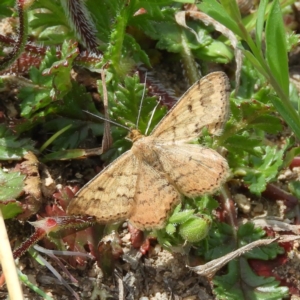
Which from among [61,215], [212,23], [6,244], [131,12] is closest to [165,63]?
[212,23]

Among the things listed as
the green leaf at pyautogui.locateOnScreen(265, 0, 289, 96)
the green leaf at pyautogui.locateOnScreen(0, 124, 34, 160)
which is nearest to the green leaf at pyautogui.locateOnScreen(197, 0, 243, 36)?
the green leaf at pyautogui.locateOnScreen(265, 0, 289, 96)

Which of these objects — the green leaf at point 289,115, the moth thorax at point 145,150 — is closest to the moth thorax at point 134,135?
the moth thorax at point 145,150

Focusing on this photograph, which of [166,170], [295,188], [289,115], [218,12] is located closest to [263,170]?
[295,188]

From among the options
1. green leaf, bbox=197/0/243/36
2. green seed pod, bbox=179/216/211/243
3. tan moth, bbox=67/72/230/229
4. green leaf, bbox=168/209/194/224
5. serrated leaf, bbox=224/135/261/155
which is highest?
green leaf, bbox=197/0/243/36

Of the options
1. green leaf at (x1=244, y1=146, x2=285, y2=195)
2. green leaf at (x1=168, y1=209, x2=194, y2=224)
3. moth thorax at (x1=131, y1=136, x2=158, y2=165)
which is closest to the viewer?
green leaf at (x1=168, y1=209, x2=194, y2=224)

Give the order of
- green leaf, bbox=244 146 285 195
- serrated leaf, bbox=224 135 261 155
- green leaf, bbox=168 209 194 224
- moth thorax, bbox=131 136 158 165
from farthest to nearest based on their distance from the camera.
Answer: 1. green leaf, bbox=244 146 285 195
2. serrated leaf, bbox=224 135 261 155
3. moth thorax, bbox=131 136 158 165
4. green leaf, bbox=168 209 194 224

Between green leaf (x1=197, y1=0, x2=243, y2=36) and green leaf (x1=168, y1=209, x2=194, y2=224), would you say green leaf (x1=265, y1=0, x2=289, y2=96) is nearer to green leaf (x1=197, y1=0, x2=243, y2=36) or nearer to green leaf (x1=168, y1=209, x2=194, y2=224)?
green leaf (x1=197, y1=0, x2=243, y2=36)

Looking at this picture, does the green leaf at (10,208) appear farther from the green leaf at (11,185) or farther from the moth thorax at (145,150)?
the moth thorax at (145,150)
